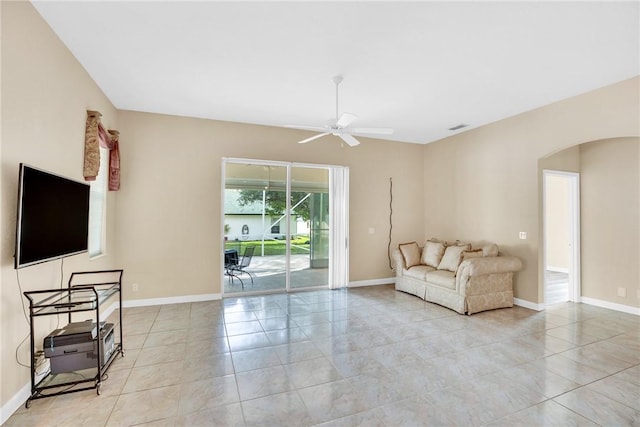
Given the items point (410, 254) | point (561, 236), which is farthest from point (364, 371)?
point (561, 236)

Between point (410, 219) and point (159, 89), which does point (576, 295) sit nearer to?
point (410, 219)

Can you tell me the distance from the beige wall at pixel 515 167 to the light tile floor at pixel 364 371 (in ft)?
4.27

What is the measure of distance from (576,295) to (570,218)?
1.28 meters

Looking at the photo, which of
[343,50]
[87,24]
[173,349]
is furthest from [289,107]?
[173,349]

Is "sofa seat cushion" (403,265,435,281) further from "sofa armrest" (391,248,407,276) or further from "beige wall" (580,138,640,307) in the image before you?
"beige wall" (580,138,640,307)

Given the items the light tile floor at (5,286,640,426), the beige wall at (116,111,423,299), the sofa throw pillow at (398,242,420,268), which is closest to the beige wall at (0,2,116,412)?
the light tile floor at (5,286,640,426)

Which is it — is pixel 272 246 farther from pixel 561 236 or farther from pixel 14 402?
pixel 561 236

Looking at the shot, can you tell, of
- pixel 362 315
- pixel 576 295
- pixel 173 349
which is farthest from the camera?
pixel 576 295

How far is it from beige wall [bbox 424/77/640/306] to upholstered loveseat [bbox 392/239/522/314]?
1.10 feet

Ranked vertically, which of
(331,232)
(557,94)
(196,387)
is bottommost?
(196,387)

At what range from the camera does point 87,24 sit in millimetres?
2602

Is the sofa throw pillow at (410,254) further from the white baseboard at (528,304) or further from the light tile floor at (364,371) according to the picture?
the white baseboard at (528,304)

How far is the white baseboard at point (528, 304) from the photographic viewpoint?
14.9 feet

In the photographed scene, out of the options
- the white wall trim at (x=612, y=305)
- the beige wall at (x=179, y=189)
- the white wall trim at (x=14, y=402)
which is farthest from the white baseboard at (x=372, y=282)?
the white wall trim at (x=14, y=402)
